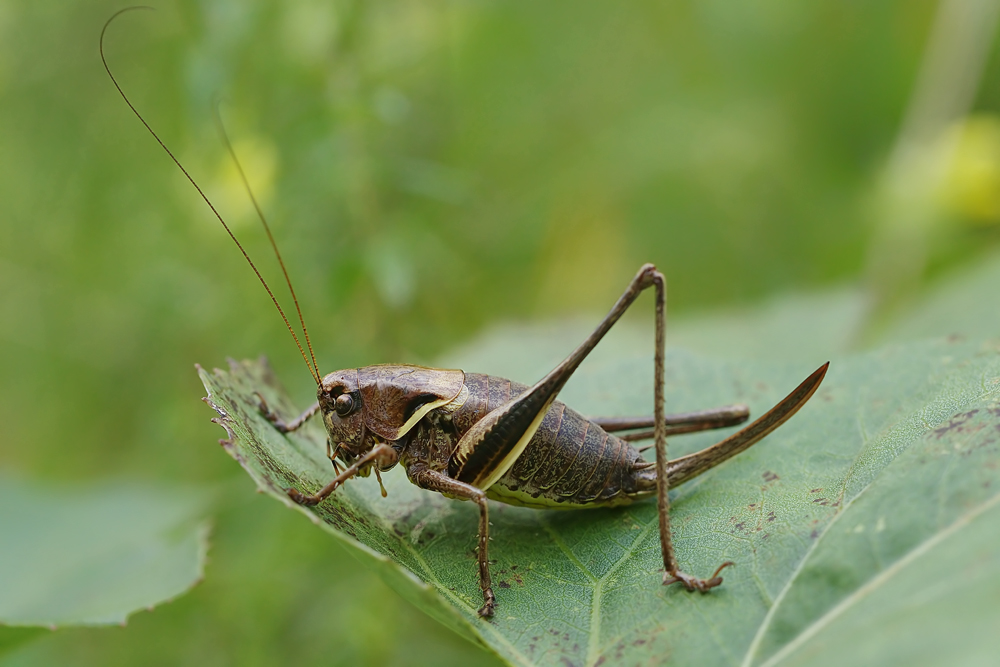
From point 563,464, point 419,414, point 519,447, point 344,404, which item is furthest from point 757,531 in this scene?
point 344,404

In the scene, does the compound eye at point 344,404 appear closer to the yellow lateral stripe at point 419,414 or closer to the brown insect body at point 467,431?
the brown insect body at point 467,431

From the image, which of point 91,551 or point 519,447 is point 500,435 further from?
point 91,551

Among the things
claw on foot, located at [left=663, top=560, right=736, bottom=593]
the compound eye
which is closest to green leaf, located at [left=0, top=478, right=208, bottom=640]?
the compound eye

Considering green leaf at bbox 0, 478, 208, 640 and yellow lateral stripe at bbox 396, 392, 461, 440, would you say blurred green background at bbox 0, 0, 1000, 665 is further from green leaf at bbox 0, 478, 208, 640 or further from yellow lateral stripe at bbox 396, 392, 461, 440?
yellow lateral stripe at bbox 396, 392, 461, 440

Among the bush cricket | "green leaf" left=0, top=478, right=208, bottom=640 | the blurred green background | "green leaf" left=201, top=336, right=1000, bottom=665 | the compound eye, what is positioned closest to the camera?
"green leaf" left=201, top=336, right=1000, bottom=665

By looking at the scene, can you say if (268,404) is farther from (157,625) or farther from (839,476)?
(839,476)
